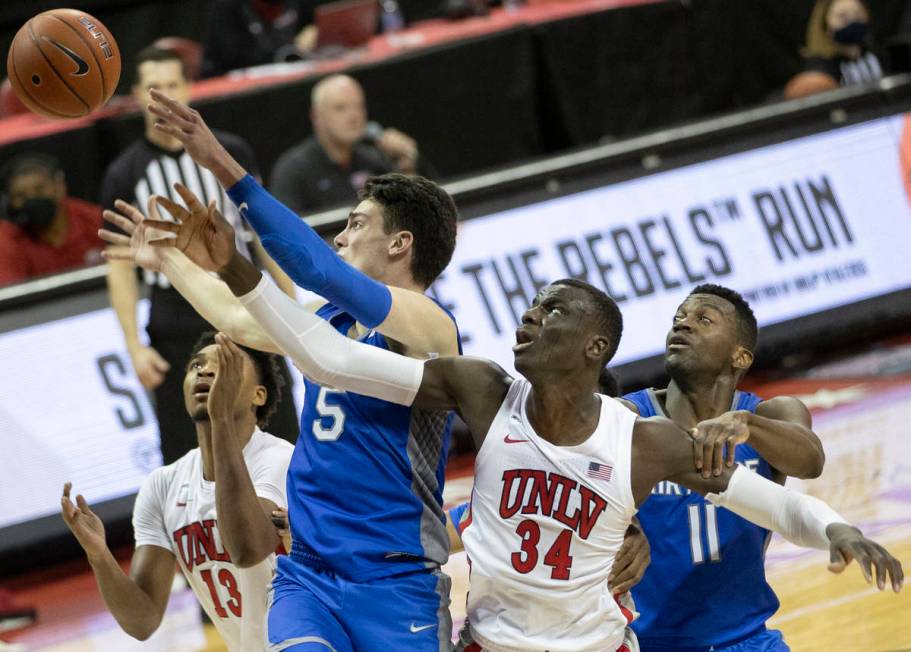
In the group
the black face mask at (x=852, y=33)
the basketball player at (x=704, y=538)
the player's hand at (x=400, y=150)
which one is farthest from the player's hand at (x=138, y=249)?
the black face mask at (x=852, y=33)

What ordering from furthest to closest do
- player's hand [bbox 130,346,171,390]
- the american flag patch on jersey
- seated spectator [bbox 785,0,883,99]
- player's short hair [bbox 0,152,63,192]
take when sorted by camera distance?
seated spectator [bbox 785,0,883,99] → player's short hair [bbox 0,152,63,192] → player's hand [bbox 130,346,171,390] → the american flag patch on jersey

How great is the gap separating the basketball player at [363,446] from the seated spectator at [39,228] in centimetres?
532

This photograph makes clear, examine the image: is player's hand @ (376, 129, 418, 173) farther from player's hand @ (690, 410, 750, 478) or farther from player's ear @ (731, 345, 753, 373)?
player's hand @ (690, 410, 750, 478)

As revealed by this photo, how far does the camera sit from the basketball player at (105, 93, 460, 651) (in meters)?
4.20

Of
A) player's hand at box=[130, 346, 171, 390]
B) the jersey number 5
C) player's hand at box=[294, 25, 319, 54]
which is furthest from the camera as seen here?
player's hand at box=[294, 25, 319, 54]

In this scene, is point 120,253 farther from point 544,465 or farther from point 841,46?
point 841,46

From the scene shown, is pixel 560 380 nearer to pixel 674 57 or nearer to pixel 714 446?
pixel 714 446

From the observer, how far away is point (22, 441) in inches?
335

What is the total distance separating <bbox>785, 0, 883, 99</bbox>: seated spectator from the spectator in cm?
417

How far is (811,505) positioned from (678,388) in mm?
924

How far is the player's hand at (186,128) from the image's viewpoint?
4133 mm

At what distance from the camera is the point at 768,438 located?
14.5ft

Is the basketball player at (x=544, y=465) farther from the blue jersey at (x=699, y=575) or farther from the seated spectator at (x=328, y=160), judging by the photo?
the seated spectator at (x=328, y=160)

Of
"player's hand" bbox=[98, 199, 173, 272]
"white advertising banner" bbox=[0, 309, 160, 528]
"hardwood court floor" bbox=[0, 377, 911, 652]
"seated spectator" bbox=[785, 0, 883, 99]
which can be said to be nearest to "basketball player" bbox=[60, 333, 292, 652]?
"player's hand" bbox=[98, 199, 173, 272]
